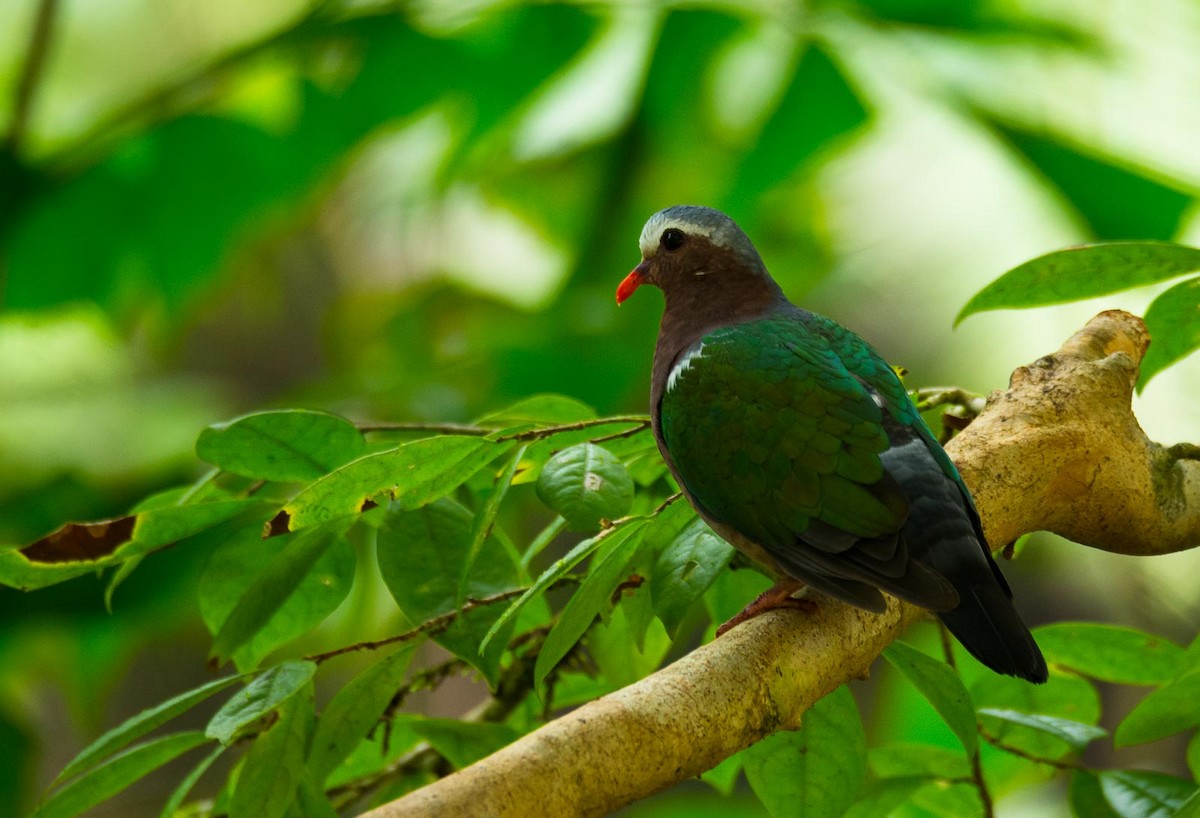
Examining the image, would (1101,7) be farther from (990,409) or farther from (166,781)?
(166,781)

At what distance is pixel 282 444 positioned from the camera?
1.40m

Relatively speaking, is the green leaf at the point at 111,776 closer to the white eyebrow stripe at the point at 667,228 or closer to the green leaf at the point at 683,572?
the green leaf at the point at 683,572

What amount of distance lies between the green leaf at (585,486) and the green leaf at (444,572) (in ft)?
0.37

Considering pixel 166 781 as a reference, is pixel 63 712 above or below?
above

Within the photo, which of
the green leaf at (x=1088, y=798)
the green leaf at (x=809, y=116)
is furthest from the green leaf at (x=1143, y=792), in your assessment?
the green leaf at (x=809, y=116)

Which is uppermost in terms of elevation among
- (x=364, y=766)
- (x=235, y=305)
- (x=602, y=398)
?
(x=235, y=305)

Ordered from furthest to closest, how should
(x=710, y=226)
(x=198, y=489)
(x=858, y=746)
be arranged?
1. (x=710, y=226)
2. (x=198, y=489)
3. (x=858, y=746)

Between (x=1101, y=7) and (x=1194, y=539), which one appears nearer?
(x=1194, y=539)

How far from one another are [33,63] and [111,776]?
229 centimetres

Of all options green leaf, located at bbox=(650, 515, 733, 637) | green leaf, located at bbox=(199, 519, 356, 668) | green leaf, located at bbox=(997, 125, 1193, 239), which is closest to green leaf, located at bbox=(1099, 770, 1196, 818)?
green leaf, located at bbox=(650, 515, 733, 637)

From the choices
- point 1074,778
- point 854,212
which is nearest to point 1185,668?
point 1074,778

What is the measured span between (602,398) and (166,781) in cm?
325

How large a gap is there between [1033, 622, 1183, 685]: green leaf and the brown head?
2.16ft

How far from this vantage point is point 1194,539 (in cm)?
161
